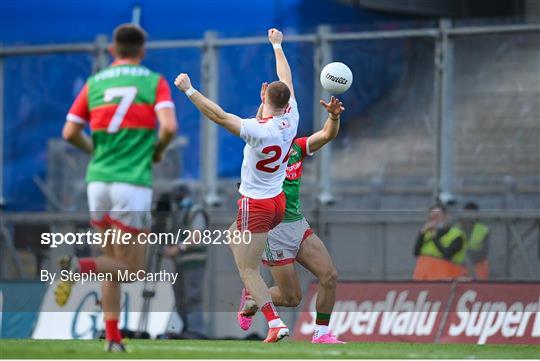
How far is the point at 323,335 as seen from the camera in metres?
14.2

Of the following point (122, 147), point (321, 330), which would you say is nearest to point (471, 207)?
point (321, 330)

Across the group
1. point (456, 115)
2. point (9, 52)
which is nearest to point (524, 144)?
point (456, 115)

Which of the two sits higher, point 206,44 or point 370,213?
point 206,44

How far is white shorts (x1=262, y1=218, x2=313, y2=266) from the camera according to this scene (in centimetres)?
1402

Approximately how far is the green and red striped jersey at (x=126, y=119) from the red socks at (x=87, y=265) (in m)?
0.61

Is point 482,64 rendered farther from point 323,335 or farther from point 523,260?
point 323,335

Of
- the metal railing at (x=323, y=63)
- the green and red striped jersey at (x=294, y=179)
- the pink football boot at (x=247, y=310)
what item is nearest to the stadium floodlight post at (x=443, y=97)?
the metal railing at (x=323, y=63)

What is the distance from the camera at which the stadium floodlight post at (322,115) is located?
20.6 m

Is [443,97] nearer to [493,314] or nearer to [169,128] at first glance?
[493,314]

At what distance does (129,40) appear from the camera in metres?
10.9

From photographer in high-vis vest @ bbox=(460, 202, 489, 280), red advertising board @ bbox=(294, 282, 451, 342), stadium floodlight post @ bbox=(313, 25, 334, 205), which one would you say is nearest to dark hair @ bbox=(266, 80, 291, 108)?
red advertising board @ bbox=(294, 282, 451, 342)

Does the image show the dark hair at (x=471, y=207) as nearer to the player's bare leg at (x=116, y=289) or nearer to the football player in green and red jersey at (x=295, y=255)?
the football player in green and red jersey at (x=295, y=255)

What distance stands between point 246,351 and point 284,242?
2.25m

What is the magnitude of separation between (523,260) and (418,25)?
405 centimetres
